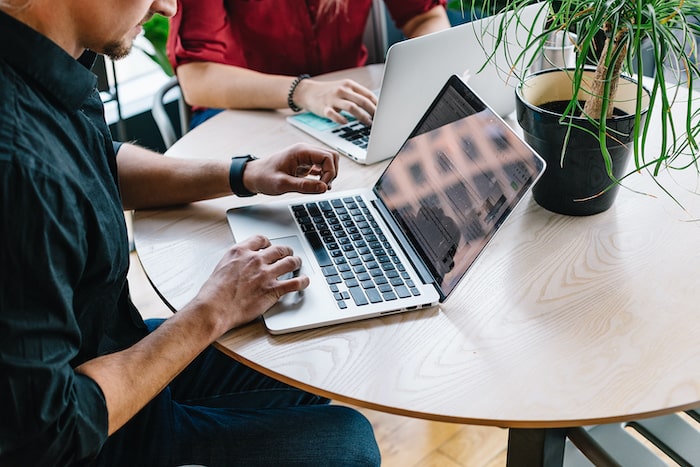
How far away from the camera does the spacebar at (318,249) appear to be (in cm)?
106

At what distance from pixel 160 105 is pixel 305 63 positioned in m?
0.39

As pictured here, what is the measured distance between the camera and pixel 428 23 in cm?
197

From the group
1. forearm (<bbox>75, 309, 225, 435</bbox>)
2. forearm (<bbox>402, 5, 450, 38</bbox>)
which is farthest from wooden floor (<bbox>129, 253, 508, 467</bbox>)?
forearm (<bbox>402, 5, 450, 38</bbox>)

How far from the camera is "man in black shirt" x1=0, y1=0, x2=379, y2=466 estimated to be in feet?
2.47

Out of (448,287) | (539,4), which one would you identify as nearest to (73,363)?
(448,287)

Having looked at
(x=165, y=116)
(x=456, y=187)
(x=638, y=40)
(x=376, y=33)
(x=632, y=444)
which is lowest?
(x=632, y=444)

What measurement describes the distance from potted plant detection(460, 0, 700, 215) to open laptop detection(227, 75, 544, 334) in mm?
108

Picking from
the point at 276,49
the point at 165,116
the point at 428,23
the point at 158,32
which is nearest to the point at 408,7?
the point at 428,23

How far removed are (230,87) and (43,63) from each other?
0.80m

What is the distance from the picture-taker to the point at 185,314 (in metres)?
0.95

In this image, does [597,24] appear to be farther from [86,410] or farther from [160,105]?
[160,105]

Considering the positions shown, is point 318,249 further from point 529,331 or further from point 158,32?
point 158,32

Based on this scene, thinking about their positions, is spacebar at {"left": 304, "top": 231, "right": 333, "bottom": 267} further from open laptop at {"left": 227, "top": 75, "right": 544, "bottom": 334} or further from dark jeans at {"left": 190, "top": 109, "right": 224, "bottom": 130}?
dark jeans at {"left": 190, "top": 109, "right": 224, "bottom": 130}

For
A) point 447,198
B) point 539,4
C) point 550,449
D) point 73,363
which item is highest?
point 539,4
